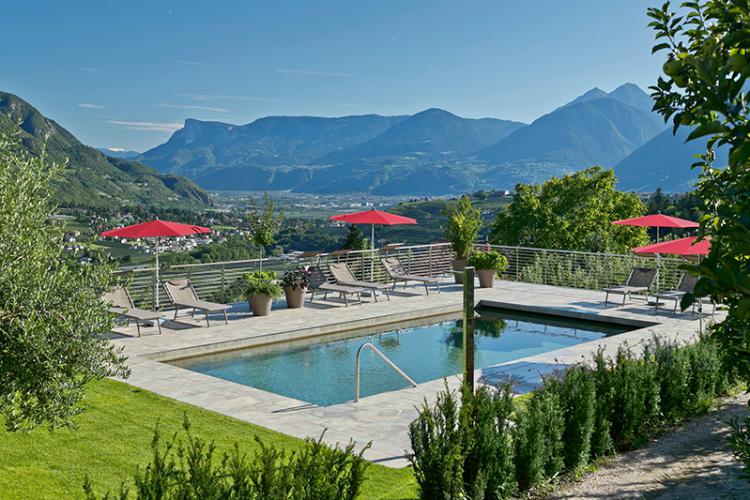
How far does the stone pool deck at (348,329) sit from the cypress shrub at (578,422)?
1.37 m

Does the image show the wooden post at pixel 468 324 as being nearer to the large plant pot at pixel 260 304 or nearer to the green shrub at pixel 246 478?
the green shrub at pixel 246 478

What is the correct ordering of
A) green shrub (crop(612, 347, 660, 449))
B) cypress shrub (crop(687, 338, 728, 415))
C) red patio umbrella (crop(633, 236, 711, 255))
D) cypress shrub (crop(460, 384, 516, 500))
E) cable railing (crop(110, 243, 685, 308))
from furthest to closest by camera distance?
1. cable railing (crop(110, 243, 685, 308))
2. red patio umbrella (crop(633, 236, 711, 255))
3. cypress shrub (crop(687, 338, 728, 415))
4. green shrub (crop(612, 347, 660, 449))
5. cypress shrub (crop(460, 384, 516, 500))

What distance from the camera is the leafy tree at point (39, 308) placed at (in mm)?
3703

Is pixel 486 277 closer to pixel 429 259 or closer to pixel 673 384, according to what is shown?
pixel 429 259

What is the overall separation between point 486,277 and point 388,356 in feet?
20.0

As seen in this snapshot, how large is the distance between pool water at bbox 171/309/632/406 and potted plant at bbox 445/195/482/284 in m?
2.92

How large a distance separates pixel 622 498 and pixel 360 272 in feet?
42.2

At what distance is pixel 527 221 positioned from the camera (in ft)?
90.9

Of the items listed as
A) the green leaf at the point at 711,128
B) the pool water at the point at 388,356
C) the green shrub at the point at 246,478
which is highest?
the green leaf at the point at 711,128

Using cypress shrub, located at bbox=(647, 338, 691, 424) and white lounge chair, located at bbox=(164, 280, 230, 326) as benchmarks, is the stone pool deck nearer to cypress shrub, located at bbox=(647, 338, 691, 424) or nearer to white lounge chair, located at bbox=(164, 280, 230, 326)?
white lounge chair, located at bbox=(164, 280, 230, 326)

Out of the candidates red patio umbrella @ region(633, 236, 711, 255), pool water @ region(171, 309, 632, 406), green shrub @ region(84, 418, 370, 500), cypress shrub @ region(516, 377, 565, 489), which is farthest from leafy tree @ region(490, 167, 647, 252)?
green shrub @ region(84, 418, 370, 500)

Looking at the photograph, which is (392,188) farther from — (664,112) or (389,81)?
(664,112)

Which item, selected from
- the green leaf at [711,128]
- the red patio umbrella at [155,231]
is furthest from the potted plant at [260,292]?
the green leaf at [711,128]

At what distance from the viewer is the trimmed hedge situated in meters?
4.91
